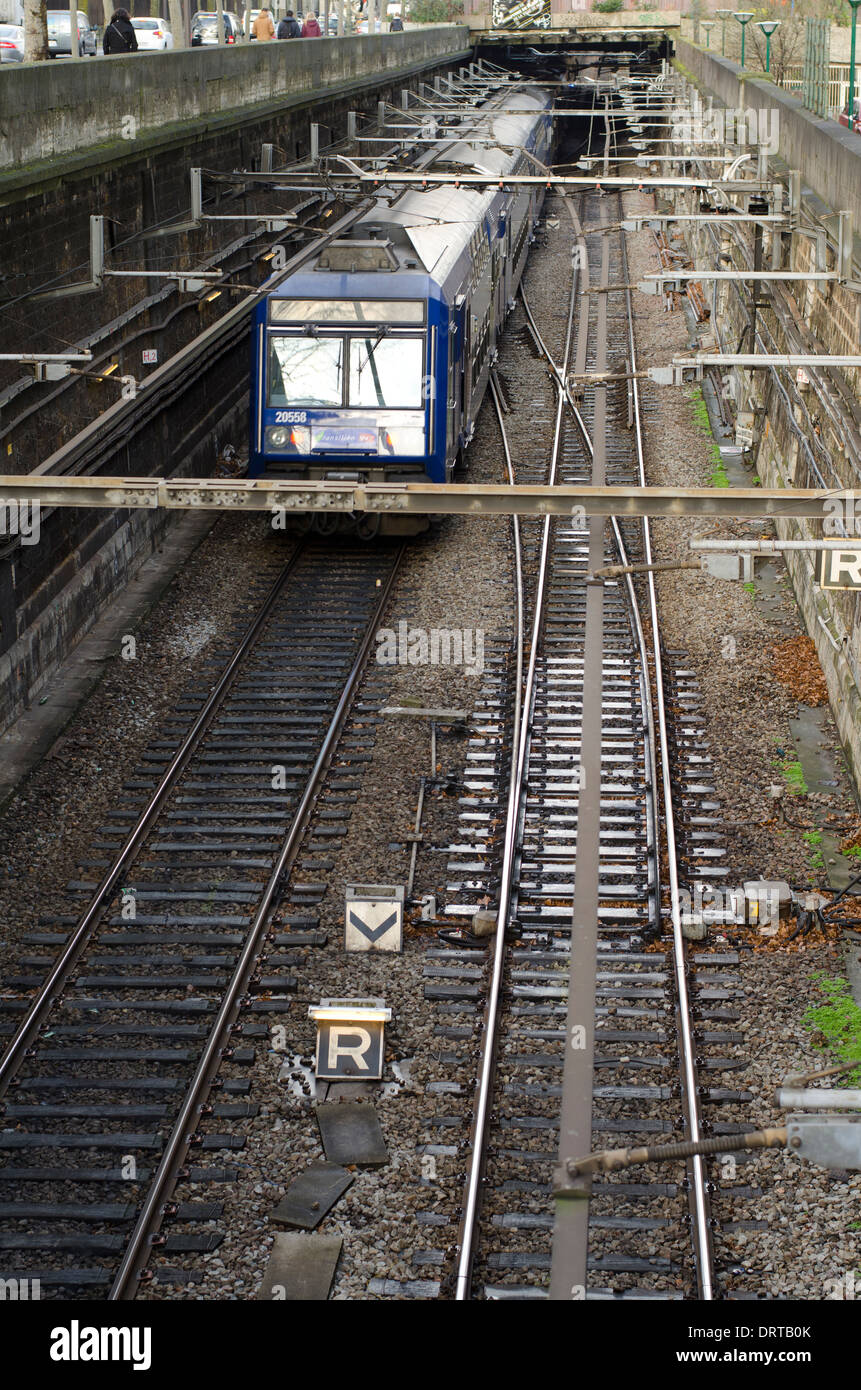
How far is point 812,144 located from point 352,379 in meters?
6.28

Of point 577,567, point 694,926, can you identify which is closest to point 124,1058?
point 694,926

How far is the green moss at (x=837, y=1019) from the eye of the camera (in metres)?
9.20

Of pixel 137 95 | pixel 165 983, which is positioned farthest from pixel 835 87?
pixel 165 983

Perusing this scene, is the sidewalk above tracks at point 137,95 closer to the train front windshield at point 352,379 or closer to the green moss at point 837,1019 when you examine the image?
the train front windshield at point 352,379

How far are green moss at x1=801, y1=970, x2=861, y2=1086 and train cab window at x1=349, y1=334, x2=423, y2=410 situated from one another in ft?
28.0

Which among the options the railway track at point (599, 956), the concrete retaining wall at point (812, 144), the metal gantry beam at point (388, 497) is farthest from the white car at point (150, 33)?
the metal gantry beam at point (388, 497)

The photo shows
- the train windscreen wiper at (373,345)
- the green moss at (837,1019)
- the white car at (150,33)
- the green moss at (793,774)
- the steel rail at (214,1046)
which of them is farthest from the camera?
the white car at (150,33)

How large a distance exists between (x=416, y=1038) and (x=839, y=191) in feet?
34.0

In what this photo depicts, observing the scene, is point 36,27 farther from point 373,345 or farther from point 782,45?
point 782,45

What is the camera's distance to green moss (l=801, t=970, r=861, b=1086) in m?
9.20

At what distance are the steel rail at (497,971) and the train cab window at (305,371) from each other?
2.93m

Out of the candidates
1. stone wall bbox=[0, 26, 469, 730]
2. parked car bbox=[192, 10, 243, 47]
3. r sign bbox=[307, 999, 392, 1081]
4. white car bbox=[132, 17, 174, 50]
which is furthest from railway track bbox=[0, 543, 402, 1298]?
parked car bbox=[192, 10, 243, 47]

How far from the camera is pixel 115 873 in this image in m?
11.1

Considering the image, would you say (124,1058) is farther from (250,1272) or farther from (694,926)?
(694,926)
